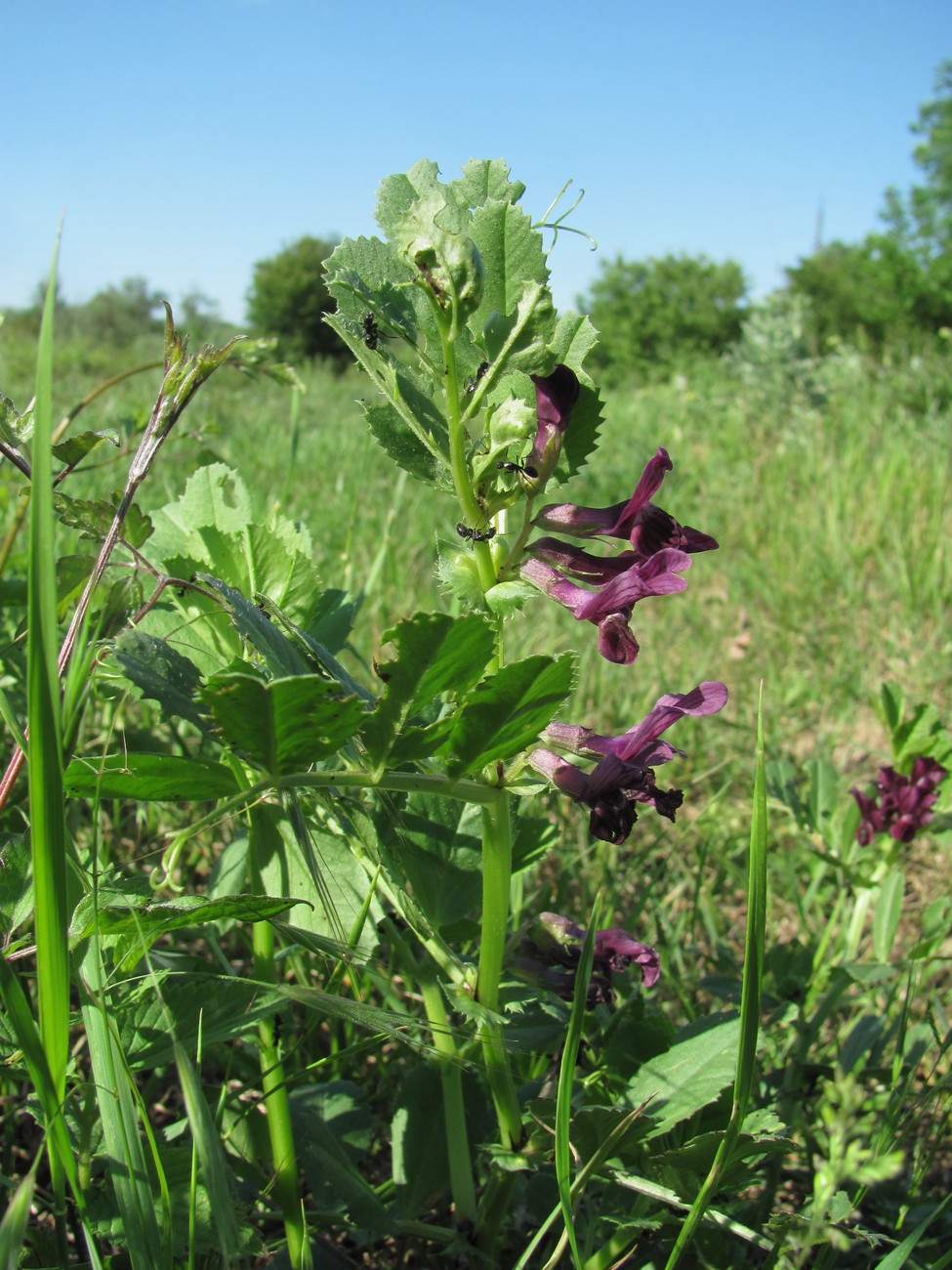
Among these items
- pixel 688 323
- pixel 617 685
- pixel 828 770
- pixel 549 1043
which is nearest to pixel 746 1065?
pixel 549 1043

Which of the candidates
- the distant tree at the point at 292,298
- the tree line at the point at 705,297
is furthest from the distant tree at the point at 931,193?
the distant tree at the point at 292,298

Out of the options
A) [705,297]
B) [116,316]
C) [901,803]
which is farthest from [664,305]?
[901,803]

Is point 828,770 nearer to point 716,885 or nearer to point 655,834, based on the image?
point 716,885

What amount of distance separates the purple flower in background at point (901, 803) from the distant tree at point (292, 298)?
31.7 meters

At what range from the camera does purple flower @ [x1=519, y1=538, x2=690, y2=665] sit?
857 mm

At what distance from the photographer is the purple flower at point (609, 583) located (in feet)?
2.81

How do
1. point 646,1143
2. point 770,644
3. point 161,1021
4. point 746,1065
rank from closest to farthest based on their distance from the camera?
1. point 746,1065
2. point 161,1021
3. point 646,1143
4. point 770,644

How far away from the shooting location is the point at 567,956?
1.11 m

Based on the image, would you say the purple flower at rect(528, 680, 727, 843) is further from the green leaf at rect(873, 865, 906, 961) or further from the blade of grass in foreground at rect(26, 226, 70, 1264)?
the green leaf at rect(873, 865, 906, 961)

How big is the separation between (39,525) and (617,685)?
6.79ft

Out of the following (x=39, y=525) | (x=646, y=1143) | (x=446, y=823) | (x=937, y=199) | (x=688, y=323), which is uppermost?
(x=937, y=199)

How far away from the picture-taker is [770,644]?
303cm

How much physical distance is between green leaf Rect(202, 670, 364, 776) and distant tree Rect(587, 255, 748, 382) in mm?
26059

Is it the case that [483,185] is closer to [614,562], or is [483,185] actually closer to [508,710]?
[614,562]
